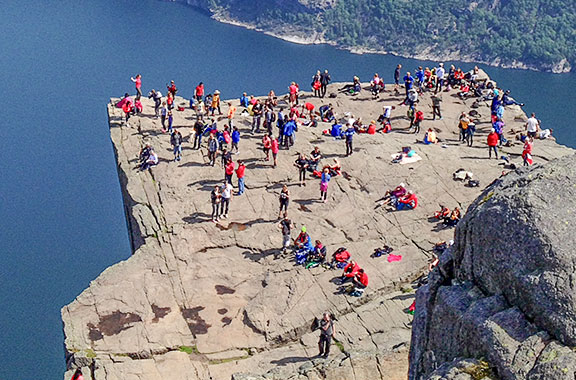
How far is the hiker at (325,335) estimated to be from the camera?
104ft

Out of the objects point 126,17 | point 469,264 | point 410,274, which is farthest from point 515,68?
point 469,264

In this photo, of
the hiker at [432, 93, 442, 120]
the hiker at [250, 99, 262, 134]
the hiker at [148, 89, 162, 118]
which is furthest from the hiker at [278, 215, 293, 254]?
the hiker at [432, 93, 442, 120]

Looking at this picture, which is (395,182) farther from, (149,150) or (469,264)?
(469,264)

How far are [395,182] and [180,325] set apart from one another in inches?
669

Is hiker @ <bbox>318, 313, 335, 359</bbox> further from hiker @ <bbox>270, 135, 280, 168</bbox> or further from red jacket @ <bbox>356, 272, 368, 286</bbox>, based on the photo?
hiker @ <bbox>270, 135, 280, 168</bbox>

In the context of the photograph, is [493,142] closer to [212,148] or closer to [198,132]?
[212,148]

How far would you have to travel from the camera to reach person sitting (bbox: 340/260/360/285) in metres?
37.0

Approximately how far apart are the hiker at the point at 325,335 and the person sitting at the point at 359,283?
428cm

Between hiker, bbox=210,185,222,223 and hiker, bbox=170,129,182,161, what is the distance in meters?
5.98

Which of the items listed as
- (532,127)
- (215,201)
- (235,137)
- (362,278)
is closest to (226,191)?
(215,201)

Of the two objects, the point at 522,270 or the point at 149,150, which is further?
the point at 149,150

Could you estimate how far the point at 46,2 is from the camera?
156250 millimetres

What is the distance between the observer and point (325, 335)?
3175 cm

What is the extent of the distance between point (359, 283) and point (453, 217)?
25.9 ft
